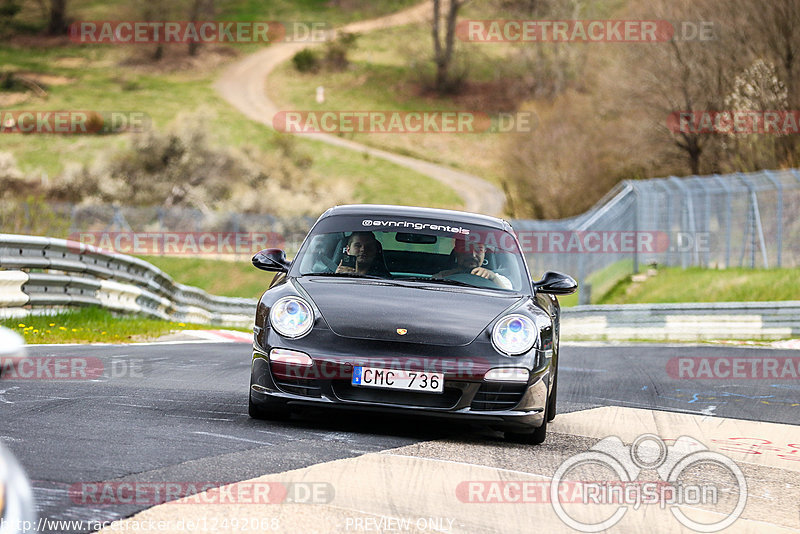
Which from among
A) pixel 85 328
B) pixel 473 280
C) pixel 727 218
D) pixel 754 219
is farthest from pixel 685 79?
pixel 473 280

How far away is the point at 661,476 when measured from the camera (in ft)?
21.1

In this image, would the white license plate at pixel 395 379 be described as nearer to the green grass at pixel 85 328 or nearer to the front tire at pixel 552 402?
the front tire at pixel 552 402

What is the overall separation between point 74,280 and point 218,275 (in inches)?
1076

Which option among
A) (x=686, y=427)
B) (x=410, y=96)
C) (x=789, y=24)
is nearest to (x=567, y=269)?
(x=789, y=24)

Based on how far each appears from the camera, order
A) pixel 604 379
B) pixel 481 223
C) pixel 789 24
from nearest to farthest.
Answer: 1. pixel 481 223
2. pixel 604 379
3. pixel 789 24

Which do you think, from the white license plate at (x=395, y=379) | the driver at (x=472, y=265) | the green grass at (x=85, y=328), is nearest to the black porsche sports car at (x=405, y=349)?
the white license plate at (x=395, y=379)

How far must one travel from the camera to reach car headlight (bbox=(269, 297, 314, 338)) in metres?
7.15

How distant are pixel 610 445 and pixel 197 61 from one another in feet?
314

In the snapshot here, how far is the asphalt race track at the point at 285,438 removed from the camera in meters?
5.22

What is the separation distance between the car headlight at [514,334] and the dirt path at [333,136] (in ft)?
182

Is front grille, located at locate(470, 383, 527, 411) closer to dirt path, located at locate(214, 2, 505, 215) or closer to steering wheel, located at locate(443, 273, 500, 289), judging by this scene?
steering wheel, located at locate(443, 273, 500, 289)

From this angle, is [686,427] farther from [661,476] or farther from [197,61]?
[197,61]

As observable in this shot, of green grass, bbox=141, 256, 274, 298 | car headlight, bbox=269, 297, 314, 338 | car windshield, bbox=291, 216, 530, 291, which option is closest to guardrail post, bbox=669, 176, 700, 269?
green grass, bbox=141, 256, 274, 298

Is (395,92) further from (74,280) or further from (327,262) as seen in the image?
(327,262)
